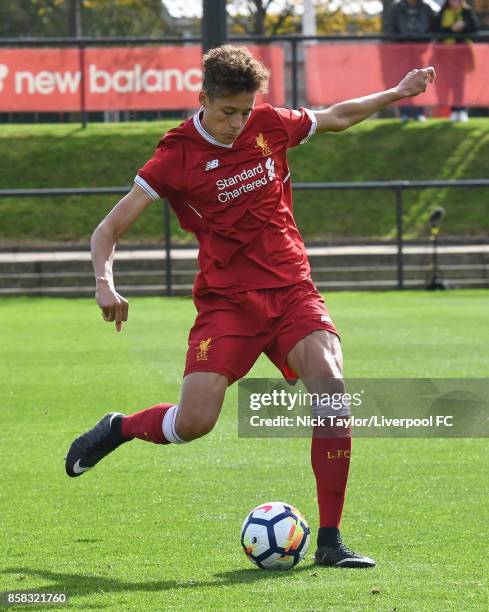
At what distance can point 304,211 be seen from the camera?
2356 cm

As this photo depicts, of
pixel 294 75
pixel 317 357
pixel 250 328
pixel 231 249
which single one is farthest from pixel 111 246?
pixel 294 75

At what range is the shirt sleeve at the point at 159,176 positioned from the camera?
591cm

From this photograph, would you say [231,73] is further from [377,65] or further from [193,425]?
[377,65]

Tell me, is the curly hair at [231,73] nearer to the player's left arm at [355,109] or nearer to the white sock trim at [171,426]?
the player's left arm at [355,109]

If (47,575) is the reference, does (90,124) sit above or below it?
above

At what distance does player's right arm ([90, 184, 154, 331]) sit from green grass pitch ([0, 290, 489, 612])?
3.30ft

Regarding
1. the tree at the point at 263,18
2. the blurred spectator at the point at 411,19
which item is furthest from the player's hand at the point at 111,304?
the tree at the point at 263,18

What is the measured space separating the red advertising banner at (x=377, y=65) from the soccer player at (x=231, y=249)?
1779 centimetres

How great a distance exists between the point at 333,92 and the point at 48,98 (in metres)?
4.96

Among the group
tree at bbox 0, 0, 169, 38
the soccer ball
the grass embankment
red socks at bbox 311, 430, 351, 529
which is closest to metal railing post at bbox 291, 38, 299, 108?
the grass embankment

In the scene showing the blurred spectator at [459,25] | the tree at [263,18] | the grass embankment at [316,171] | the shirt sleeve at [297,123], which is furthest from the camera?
the tree at [263,18]

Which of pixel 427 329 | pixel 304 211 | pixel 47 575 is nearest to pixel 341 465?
pixel 47 575

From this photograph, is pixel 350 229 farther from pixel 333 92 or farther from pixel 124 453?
pixel 124 453

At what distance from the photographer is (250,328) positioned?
5.83 meters
